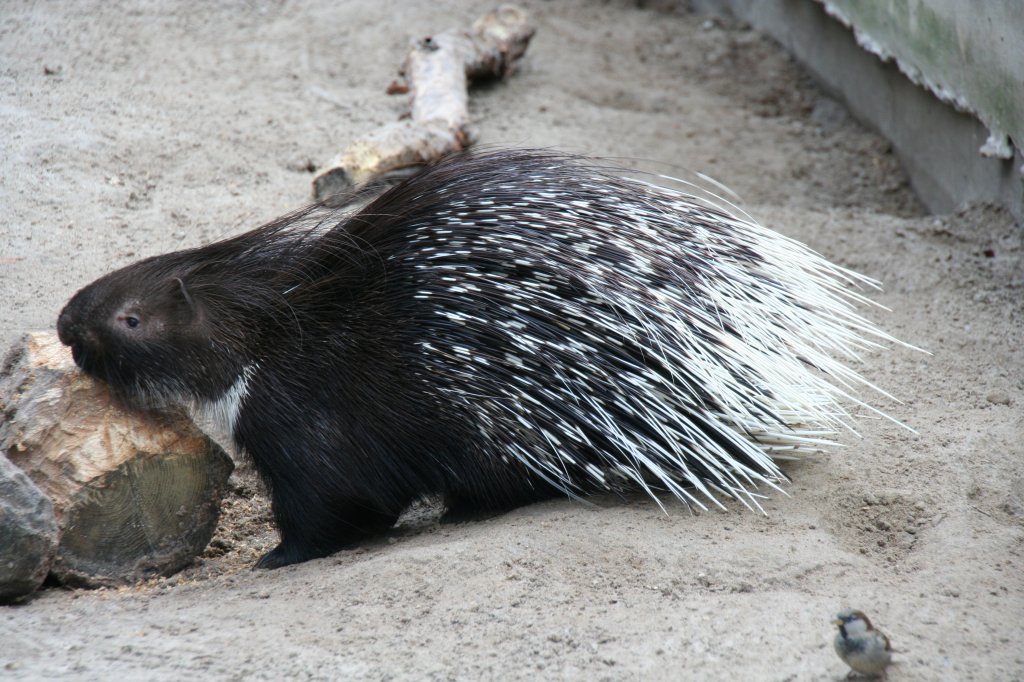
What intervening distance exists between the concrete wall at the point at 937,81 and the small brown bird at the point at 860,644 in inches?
113

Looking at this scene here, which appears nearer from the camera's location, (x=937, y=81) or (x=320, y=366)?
(x=320, y=366)

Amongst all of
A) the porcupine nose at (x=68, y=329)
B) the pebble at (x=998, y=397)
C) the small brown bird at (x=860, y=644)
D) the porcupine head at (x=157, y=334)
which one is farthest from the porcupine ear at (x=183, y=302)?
the pebble at (x=998, y=397)

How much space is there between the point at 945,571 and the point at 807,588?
0.36 metres

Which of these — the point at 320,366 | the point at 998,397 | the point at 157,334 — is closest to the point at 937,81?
the point at 998,397

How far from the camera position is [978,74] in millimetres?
4391

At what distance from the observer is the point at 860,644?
1.97m

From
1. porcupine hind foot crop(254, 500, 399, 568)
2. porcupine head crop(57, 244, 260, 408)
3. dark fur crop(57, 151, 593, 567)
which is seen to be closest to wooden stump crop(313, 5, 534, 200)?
dark fur crop(57, 151, 593, 567)

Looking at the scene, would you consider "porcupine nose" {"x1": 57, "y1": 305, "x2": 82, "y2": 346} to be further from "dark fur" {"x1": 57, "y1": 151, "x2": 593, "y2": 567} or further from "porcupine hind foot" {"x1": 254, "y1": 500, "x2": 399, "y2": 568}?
"porcupine hind foot" {"x1": 254, "y1": 500, "x2": 399, "y2": 568}

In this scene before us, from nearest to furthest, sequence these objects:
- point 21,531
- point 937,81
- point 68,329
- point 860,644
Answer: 1. point 860,644
2. point 21,531
3. point 68,329
4. point 937,81

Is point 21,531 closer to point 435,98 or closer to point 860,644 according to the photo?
point 860,644

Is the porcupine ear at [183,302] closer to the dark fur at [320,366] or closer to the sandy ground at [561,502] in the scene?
the dark fur at [320,366]

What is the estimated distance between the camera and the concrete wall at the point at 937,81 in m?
4.20

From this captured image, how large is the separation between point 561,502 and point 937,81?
3.19m

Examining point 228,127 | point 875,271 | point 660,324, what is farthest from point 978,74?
point 228,127
